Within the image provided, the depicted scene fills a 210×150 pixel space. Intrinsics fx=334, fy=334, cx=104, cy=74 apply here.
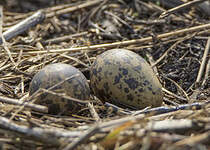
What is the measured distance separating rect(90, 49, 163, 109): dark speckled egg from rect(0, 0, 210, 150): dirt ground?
17 cm

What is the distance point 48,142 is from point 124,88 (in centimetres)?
100

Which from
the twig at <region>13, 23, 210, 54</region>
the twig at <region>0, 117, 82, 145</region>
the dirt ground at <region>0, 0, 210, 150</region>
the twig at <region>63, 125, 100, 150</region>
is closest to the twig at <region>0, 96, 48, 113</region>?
the dirt ground at <region>0, 0, 210, 150</region>

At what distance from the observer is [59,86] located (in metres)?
2.86

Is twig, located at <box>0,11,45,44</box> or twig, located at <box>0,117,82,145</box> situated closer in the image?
twig, located at <box>0,117,82,145</box>

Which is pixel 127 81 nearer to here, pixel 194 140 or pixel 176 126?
pixel 176 126

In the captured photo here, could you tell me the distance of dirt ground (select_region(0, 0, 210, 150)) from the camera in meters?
2.30

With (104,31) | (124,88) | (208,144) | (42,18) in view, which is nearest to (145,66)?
(124,88)

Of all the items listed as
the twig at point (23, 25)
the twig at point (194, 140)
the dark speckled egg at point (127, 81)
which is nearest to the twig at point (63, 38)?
the twig at point (23, 25)

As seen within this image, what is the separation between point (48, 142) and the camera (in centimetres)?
227

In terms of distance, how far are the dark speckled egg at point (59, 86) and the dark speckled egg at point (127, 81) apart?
0.78ft

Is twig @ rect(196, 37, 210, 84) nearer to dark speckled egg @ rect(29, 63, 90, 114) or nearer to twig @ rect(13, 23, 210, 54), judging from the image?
twig @ rect(13, 23, 210, 54)

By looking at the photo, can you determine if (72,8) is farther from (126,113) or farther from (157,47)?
(126,113)

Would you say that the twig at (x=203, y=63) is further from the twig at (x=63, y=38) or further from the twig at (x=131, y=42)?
the twig at (x=63, y=38)

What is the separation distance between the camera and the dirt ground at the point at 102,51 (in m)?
2.30
